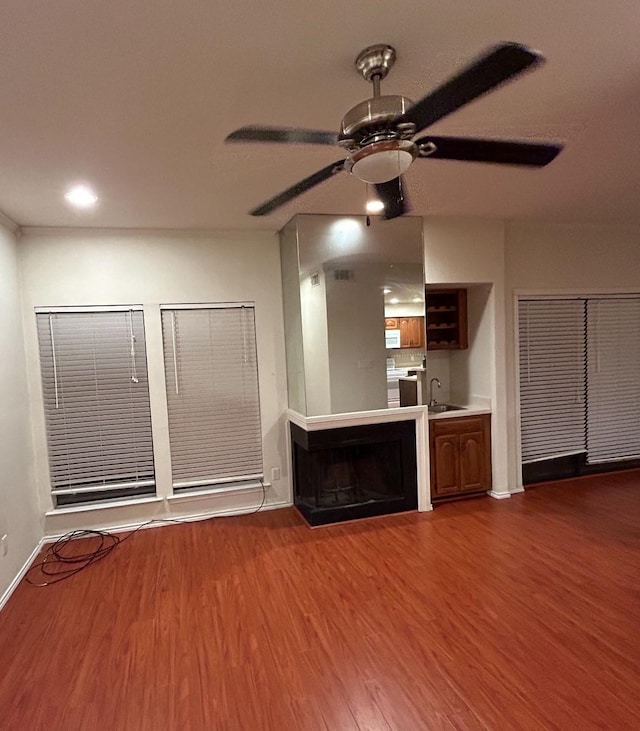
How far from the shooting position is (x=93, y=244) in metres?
3.75

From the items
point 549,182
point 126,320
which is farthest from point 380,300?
point 126,320

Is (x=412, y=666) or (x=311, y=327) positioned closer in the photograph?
(x=412, y=666)

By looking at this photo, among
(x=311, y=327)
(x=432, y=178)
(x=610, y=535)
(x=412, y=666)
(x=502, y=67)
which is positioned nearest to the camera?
(x=502, y=67)

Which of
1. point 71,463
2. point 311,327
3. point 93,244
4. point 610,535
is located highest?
point 93,244

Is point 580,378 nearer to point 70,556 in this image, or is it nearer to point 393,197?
point 393,197

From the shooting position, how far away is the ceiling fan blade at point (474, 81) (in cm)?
155

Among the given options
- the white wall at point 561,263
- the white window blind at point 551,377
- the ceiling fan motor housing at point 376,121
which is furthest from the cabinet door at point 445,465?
the ceiling fan motor housing at point 376,121

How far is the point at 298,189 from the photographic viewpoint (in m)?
2.51

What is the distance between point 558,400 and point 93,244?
185 inches

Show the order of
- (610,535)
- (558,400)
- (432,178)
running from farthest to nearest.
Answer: (558,400) → (610,535) → (432,178)

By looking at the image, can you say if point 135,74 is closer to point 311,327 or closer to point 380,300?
point 311,327

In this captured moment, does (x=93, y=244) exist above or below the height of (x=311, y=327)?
above

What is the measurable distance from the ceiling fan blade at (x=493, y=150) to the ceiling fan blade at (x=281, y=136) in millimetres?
426

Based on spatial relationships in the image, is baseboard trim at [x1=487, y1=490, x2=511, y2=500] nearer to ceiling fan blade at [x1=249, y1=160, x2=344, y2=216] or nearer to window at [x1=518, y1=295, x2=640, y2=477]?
window at [x1=518, y1=295, x2=640, y2=477]
